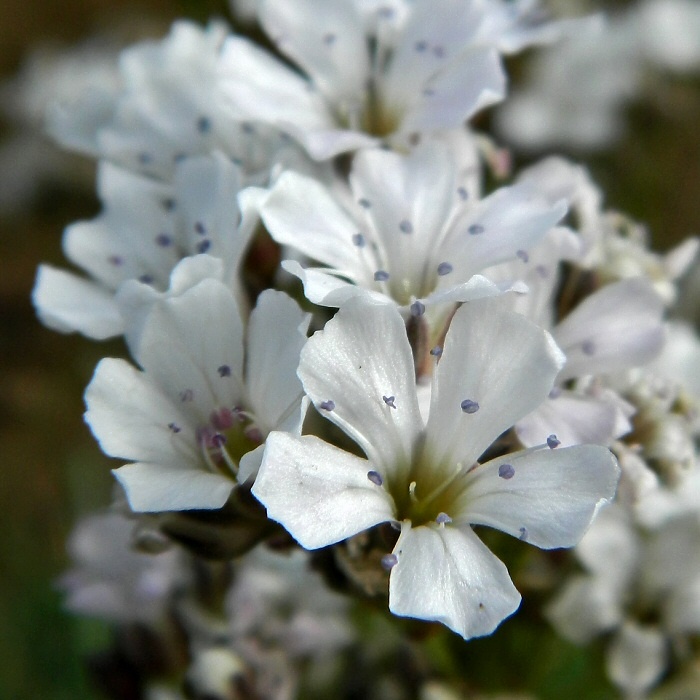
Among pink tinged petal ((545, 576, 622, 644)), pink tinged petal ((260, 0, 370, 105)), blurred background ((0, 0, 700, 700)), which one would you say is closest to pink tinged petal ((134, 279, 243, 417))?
pink tinged petal ((260, 0, 370, 105))

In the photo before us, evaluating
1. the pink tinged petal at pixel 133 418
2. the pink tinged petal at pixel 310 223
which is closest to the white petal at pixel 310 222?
the pink tinged petal at pixel 310 223

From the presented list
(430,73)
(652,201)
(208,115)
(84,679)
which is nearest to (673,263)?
(430,73)

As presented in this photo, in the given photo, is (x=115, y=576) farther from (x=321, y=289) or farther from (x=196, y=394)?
(x=321, y=289)

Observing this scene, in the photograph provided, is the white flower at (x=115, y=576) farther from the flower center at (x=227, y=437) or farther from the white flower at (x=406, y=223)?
the white flower at (x=406, y=223)

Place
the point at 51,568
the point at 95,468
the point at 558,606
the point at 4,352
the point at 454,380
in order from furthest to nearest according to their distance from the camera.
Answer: the point at 4,352
the point at 95,468
the point at 51,568
the point at 558,606
the point at 454,380

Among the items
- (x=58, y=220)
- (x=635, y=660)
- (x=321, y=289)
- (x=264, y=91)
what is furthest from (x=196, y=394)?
(x=58, y=220)

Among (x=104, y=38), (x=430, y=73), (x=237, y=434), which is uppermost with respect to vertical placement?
(x=430, y=73)

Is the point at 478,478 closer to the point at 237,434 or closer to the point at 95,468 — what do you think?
the point at 237,434
